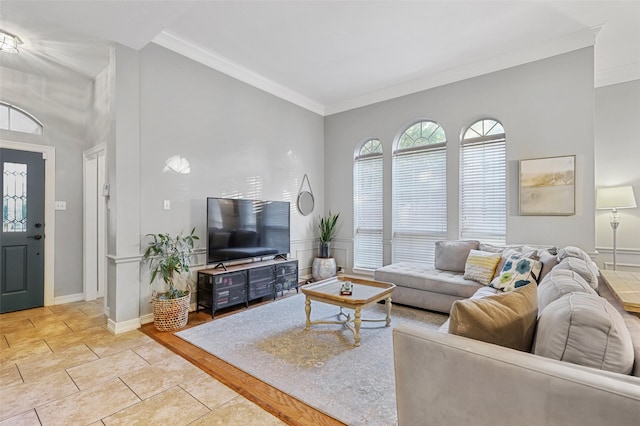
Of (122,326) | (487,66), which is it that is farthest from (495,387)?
(487,66)

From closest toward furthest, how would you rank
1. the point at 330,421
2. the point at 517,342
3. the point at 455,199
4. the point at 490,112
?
the point at 517,342, the point at 330,421, the point at 490,112, the point at 455,199

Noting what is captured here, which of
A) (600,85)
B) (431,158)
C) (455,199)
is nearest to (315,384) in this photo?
(455,199)

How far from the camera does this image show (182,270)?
3.38m

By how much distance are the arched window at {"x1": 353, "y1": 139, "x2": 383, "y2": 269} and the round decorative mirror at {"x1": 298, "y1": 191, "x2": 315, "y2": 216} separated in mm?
775

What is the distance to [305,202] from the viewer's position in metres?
5.32

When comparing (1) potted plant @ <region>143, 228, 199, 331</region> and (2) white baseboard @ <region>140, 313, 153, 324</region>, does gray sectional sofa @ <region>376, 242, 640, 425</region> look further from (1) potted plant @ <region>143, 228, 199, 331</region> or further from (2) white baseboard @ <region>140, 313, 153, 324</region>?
(2) white baseboard @ <region>140, 313, 153, 324</region>

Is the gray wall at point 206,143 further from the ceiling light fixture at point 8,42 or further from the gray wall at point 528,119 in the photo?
the gray wall at point 528,119

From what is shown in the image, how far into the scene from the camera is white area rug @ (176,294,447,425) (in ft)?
6.28

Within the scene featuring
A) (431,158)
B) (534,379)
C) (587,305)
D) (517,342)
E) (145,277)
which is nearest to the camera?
(534,379)

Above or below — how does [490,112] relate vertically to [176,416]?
above

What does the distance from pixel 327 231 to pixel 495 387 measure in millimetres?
4317

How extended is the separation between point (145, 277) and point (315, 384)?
226cm

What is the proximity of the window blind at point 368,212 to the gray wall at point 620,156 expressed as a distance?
9.78ft

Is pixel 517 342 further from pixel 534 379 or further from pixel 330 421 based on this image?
pixel 330 421
